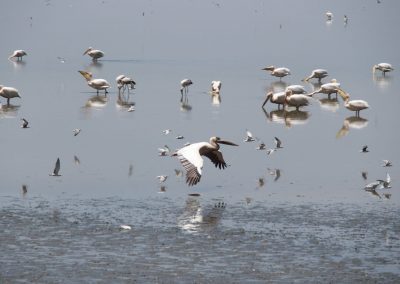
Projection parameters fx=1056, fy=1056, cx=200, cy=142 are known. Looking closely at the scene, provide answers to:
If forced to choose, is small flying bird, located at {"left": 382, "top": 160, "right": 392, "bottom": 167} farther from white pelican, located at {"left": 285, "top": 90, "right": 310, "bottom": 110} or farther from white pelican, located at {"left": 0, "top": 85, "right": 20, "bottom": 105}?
white pelican, located at {"left": 0, "top": 85, "right": 20, "bottom": 105}

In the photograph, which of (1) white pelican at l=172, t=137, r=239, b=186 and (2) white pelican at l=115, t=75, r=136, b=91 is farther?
(2) white pelican at l=115, t=75, r=136, b=91

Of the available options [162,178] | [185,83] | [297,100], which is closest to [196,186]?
[162,178]

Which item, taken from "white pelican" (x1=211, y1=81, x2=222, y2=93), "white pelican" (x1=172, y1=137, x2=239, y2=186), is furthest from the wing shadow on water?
"white pelican" (x1=172, y1=137, x2=239, y2=186)

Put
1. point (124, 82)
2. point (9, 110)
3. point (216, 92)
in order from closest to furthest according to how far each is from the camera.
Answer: point (9, 110)
point (216, 92)
point (124, 82)

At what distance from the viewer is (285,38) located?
2399 inches

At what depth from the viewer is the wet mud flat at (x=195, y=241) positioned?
44.3ft

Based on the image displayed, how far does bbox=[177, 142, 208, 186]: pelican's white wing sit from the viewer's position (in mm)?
17797

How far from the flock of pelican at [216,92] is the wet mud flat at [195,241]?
70 cm

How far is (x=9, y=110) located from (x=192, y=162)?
41.5 ft

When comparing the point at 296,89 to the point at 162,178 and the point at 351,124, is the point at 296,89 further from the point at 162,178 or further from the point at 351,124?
the point at 162,178

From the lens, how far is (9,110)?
29703 mm

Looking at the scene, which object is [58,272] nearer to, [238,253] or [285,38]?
[238,253]

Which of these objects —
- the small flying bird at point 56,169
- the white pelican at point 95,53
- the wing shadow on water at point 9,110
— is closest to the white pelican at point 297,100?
the wing shadow on water at point 9,110

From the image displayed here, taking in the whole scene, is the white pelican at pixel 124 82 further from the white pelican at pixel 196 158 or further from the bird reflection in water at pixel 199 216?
the bird reflection in water at pixel 199 216
